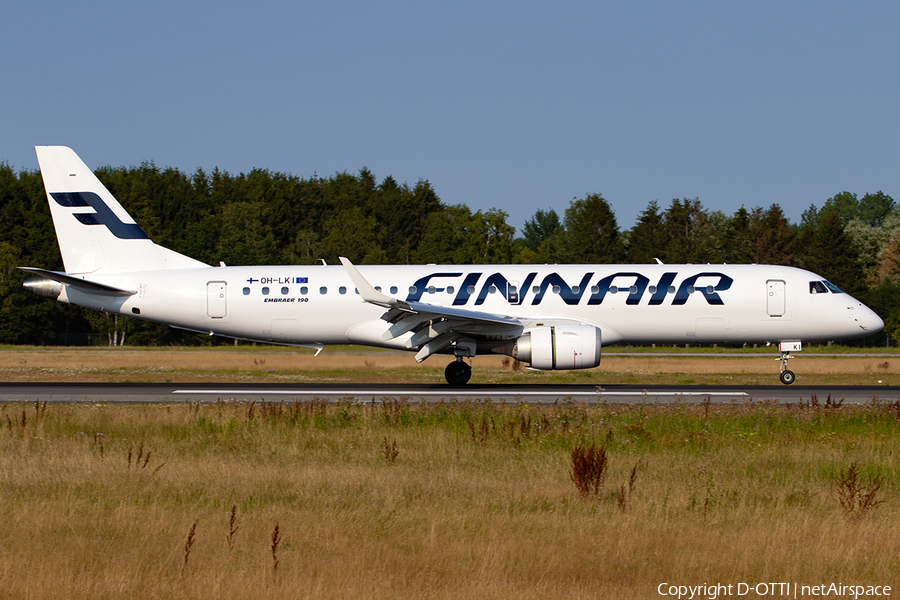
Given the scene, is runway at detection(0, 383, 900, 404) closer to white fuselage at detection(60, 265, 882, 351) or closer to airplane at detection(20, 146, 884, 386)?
airplane at detection(20, 146, 884, 386)

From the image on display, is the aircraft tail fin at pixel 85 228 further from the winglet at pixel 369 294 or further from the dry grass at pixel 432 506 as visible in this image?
the dry grass at pixel 432 506

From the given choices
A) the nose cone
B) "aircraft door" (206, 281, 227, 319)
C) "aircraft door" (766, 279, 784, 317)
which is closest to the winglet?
"aircraft door" (206, 281, 227, 319)

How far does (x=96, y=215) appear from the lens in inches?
1059

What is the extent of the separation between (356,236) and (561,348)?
220ft

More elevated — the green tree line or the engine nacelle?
the green tree line

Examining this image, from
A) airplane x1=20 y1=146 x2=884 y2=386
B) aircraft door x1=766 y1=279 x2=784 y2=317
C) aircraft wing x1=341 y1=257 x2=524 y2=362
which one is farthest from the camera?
aircraft door x1=766 y1=279 x2=784 y2=317

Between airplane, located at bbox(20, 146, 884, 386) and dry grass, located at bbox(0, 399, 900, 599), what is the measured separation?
28.8 ft

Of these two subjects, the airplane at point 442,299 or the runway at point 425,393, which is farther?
the airplane at point 442,299

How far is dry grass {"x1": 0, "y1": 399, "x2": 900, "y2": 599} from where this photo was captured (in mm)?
6977

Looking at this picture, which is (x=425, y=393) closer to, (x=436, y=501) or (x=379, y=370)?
(x=379, y=370)

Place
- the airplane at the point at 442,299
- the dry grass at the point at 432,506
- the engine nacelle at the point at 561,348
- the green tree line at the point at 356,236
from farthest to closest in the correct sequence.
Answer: the green tree line at the point at 356,236 < the airplane at the point at 442,299 < the engine nacelle at the point at 561,348 < the dry grass at the point at 432,506

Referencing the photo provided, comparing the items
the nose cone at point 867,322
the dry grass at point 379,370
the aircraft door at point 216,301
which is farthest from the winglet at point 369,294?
the nose cone at point 867,322

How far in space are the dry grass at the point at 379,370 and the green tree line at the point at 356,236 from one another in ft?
87.9

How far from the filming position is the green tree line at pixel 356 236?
69750 mm
